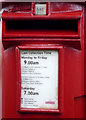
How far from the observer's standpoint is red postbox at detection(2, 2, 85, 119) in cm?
162

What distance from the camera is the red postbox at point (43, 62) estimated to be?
5.32 ft

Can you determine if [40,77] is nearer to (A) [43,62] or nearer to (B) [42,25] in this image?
(A) [43,62]

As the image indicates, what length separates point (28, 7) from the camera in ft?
5.39

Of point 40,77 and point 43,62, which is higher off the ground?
point 43,62

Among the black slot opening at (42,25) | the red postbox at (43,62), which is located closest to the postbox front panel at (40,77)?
the red postbox at (43,62)

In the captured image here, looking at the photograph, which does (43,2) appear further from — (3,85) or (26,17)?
(3,85)

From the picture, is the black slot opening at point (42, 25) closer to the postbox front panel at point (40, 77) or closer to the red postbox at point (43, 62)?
the red postbox at point (43, 62)

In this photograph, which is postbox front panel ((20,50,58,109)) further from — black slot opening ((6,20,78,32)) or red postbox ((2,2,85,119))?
black slot opening ((6,20,78,32))

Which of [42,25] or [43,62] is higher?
[42,25]

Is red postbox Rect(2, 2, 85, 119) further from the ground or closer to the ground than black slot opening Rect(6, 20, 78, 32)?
closer to the ground

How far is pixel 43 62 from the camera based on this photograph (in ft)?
5.46

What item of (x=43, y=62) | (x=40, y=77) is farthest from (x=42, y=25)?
(x=40, y=77)

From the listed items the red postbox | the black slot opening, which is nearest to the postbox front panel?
the red postbox

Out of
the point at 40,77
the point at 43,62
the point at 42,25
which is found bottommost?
the point at 40,77
